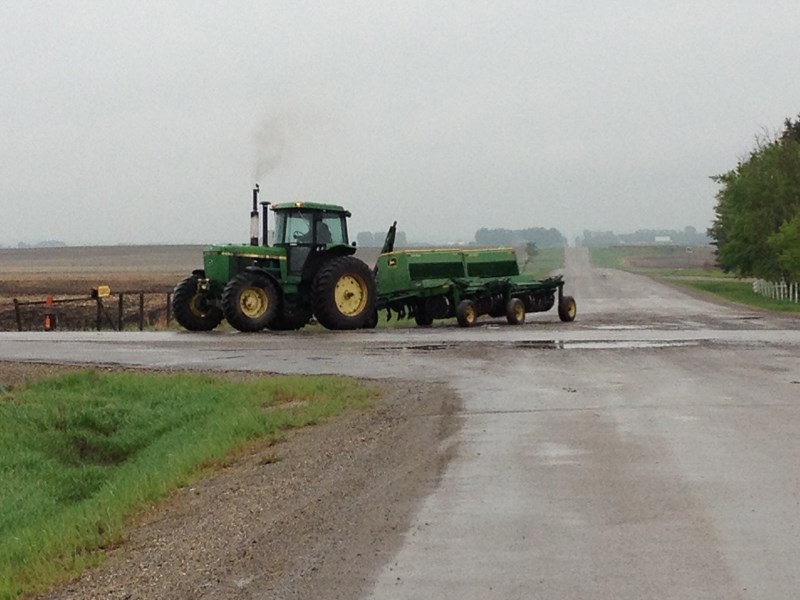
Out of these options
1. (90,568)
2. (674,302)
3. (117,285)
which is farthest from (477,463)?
(117,285)

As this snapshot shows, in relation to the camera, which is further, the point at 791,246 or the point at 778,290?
the point at 778,290

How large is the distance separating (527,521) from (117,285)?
7235cm

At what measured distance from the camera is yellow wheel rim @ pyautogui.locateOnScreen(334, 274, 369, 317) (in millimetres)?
26219

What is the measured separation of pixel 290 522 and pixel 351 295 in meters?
18.7

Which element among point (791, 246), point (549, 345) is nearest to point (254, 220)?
point (549, 345)

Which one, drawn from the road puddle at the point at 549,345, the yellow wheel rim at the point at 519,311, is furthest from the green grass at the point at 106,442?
A: the yellow wheel rim at the point at 519,311

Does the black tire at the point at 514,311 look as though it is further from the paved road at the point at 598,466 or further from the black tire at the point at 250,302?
the paved road at the point at 598,466

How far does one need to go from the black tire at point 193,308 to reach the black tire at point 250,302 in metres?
1.68

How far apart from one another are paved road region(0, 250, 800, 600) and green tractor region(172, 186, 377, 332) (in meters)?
3.62

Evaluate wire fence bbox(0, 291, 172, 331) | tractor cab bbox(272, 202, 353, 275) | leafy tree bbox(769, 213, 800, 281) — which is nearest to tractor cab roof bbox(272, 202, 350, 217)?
tractor cab bbox(272, 202, 353, 275)

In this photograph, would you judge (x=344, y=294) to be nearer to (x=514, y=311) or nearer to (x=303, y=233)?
(x=303, y=233)

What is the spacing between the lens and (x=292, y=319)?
27531 mm

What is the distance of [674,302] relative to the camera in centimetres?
4406

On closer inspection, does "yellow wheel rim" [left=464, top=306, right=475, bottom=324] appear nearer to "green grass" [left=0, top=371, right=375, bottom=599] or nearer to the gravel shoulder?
"green grass" [left=0, top=371, right=375, bottom=599]
